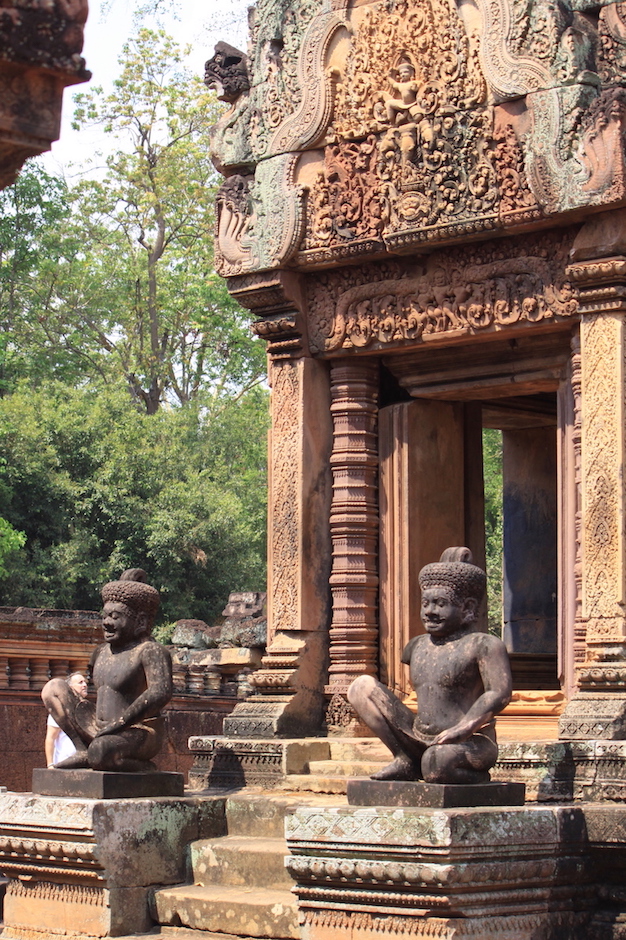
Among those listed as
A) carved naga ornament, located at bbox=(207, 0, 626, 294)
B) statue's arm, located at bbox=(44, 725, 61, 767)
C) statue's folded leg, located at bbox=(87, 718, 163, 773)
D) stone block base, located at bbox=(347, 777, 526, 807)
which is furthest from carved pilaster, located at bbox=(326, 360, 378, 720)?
stone block base, located at bbox=(347, 777, 526, 807)

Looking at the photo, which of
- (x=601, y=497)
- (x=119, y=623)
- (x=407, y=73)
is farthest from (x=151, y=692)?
(x=407, y=73)

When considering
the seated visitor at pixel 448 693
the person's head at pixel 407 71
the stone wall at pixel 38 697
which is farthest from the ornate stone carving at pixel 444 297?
the stone wall at pixel 38 697

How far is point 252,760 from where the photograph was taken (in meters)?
9.96

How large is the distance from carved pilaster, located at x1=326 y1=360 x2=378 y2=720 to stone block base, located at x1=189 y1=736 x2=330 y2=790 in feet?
1.73

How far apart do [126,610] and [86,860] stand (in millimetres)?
1397

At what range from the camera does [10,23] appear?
3646mm

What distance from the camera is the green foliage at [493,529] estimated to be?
22141 mm

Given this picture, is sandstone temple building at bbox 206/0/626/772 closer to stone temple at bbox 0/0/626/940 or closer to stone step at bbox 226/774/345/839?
stone temple at bbox 0/0/626/940

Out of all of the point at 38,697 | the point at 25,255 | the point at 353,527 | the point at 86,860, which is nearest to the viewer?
the point at 86,860

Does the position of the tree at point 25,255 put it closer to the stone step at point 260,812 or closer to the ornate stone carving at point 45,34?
the stone step at point 260,812

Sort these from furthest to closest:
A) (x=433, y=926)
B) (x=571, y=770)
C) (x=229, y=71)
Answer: (x=229, y=71) < (x=571, y=770) < (x=433, y=926)

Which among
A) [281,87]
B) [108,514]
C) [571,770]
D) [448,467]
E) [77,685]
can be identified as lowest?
[571,770]

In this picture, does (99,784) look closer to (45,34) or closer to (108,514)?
(45,34)

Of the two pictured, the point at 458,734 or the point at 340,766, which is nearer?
the point at 458,734
